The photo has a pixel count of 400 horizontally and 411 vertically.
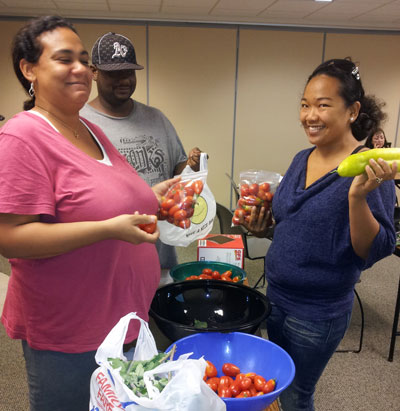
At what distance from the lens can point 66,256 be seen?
96cm

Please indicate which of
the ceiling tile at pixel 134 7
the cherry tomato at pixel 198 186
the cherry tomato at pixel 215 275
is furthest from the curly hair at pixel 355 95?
the ceiling tile at pixel 134 7

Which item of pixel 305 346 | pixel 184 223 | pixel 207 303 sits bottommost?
pixel 305 346

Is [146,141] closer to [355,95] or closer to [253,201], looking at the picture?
[253,201]

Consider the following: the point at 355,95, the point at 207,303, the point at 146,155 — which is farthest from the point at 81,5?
the point at 207,303

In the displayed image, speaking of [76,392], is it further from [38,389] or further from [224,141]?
[224,141]

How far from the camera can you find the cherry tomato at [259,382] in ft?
3.04

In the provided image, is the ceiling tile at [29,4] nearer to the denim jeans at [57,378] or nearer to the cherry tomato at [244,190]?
Answer: the cherry tomato at [244,190]

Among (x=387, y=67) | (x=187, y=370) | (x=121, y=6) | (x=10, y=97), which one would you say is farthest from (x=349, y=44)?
(x=187, y=370)

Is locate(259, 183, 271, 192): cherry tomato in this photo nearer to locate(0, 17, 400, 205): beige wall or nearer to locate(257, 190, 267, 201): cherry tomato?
locate(257, 190, 267, 201): cherry tomato

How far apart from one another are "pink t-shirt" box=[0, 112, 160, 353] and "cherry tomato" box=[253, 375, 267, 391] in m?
0.37

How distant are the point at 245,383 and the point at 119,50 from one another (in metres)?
1.39

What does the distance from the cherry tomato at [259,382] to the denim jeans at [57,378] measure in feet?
1.46

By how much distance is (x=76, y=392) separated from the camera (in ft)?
3.43

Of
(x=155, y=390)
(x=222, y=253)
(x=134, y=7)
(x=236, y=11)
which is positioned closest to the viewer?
(x=155, y=390)
